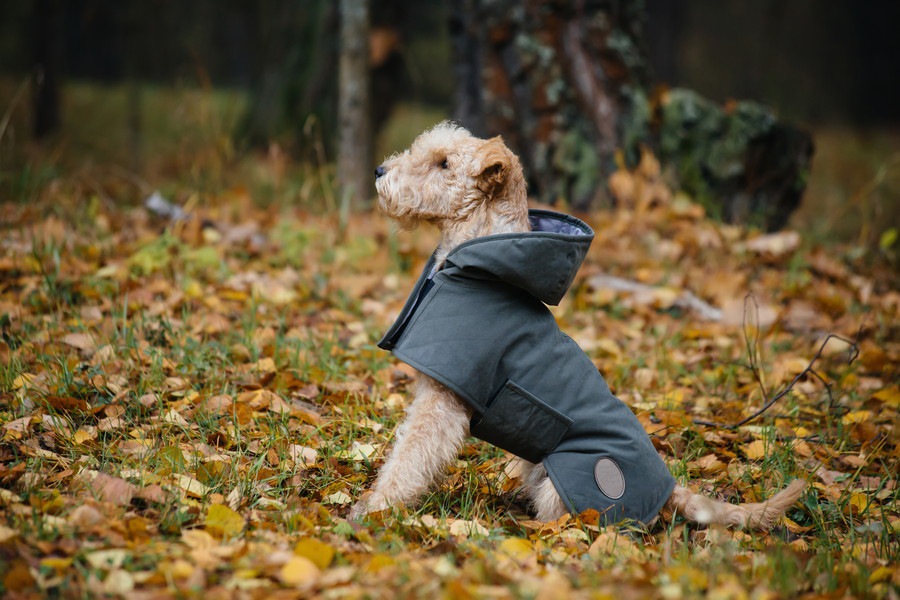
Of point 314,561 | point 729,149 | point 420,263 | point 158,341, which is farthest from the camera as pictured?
point 729,149

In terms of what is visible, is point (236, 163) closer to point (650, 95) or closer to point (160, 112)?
point (650, 95)

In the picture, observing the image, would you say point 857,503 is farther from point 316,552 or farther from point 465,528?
point 316,552

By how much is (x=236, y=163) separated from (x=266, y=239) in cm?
165

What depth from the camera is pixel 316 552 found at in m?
2.22

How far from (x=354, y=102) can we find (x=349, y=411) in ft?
13.4

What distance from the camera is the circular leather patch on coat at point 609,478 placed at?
2871mm

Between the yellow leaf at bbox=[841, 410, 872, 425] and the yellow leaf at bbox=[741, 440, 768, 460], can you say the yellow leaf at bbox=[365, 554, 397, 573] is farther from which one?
the yellow leaf at bbox=[841, 410, 872, 425]

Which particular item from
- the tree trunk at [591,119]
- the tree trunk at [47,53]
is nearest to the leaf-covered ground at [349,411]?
the tree trunk at [591,119]

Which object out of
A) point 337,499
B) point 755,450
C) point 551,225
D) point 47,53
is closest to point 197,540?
point 337,499

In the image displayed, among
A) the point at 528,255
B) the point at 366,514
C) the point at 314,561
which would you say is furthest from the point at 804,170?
the point at 314,561

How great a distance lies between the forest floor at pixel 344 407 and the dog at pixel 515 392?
0.13 m

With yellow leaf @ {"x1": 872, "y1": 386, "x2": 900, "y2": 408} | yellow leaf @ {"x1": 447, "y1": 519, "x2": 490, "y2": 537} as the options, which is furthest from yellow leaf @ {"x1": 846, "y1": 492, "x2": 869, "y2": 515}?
yellow leaf @ {"x1": 447, "y1": 519, "x2": 490, "y2": 537}

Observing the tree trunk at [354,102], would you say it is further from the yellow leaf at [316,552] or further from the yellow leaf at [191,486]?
the yellow leaf at [316,552]

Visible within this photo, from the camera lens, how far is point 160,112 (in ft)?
54.9
